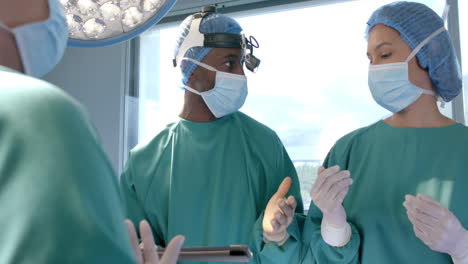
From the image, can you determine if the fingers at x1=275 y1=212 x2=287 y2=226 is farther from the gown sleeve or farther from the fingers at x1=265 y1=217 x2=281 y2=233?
the gown sleeve

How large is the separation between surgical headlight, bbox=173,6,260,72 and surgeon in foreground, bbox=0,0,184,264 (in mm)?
1363

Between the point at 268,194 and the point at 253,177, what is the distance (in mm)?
89

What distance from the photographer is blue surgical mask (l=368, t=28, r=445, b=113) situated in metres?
1.57

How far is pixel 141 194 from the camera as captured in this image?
1.79 metres

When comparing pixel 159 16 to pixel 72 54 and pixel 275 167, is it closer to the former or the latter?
pixel 275 167

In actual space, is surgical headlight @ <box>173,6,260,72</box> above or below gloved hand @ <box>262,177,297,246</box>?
above

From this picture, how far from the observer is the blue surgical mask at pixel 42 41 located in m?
0.67

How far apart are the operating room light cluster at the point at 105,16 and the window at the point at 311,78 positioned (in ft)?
4.61

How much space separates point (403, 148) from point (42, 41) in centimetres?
126

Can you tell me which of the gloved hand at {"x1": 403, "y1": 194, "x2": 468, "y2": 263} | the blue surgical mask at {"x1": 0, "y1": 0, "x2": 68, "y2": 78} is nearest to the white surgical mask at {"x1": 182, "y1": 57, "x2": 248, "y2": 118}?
the gloved hand at {"x1": 403, "y1": 194, "x2": 468, "y2": 263}

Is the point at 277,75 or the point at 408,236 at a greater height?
the point at 277,75

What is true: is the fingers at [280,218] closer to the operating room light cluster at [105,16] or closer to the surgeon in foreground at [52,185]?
the operating room light cluster at [105,16]

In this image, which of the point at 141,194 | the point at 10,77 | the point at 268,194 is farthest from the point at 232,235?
the point at 10,77

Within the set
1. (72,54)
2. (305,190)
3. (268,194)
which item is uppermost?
(72,54)
